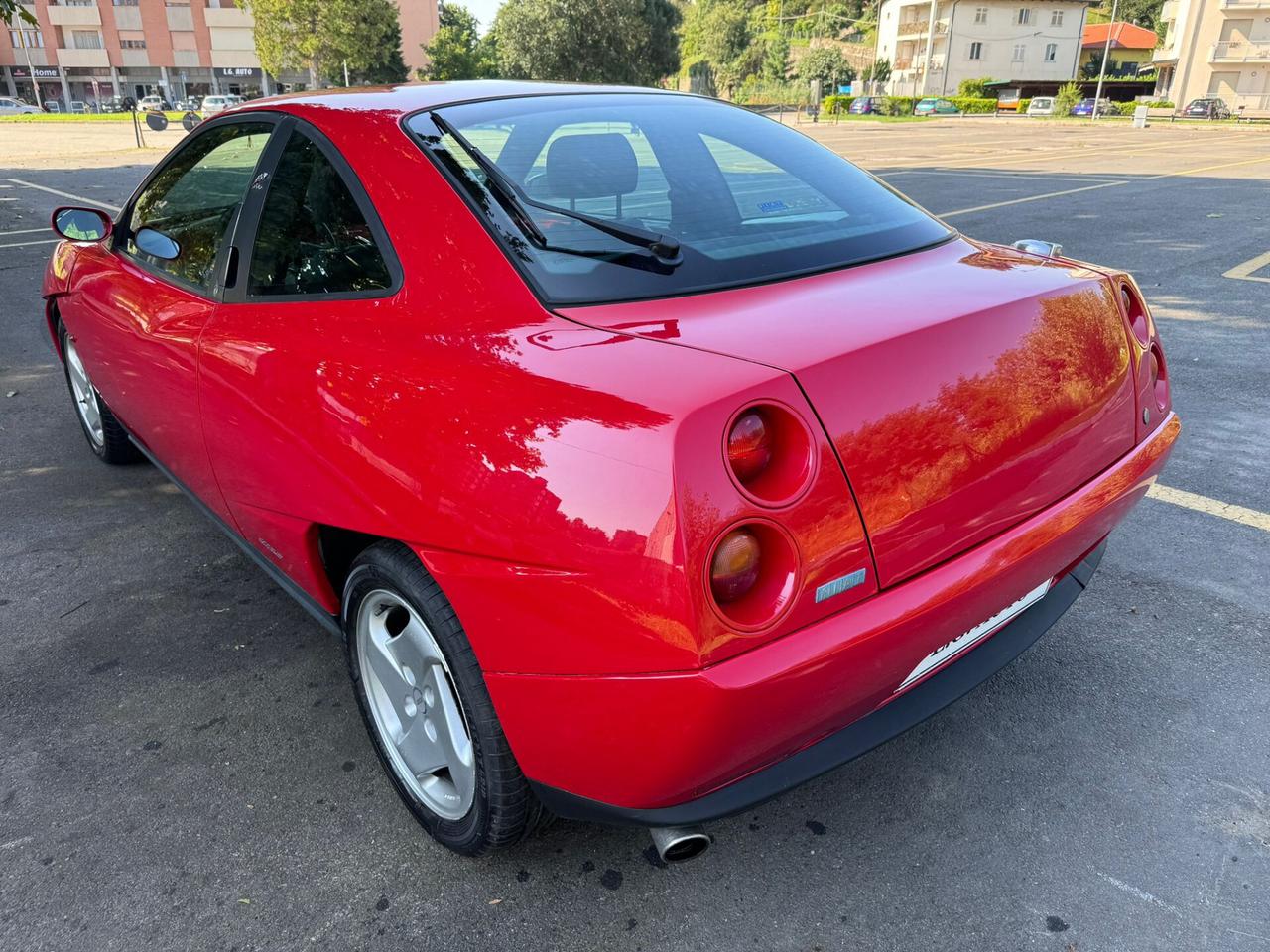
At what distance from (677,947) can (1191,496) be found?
10.0 ft

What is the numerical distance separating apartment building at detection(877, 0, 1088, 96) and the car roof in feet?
256

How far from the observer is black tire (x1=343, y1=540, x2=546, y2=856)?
5.77ft

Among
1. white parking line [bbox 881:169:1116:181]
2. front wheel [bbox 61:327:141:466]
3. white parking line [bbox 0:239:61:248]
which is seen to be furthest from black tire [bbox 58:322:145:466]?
white parking line [bbox 881:169:1116:181]

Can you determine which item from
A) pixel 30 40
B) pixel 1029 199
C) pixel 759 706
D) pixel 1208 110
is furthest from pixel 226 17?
pixel 759 706

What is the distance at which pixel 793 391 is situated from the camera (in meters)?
1.54

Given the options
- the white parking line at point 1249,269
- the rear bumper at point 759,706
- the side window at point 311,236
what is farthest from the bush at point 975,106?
the rear bumper at point 759,706

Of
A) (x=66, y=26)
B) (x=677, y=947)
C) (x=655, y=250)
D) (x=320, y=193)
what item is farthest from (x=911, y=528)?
(x=66, y=26)

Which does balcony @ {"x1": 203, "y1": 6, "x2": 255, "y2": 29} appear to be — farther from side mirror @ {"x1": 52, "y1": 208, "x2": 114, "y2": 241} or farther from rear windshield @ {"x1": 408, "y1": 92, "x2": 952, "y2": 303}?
rear windshield @ {"x1": 408, "y1": 92, "x2": 952, "y2": 303}

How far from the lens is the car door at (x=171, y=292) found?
8.66 feet

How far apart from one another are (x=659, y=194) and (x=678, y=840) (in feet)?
4.97

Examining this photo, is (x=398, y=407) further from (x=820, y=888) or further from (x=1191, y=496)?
(x=1191, y=496)

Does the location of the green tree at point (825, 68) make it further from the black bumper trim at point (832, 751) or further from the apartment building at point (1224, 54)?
the black bumper trim at point (832, 751)

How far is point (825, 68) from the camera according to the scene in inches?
2694

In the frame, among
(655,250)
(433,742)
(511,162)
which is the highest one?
(511,162)
